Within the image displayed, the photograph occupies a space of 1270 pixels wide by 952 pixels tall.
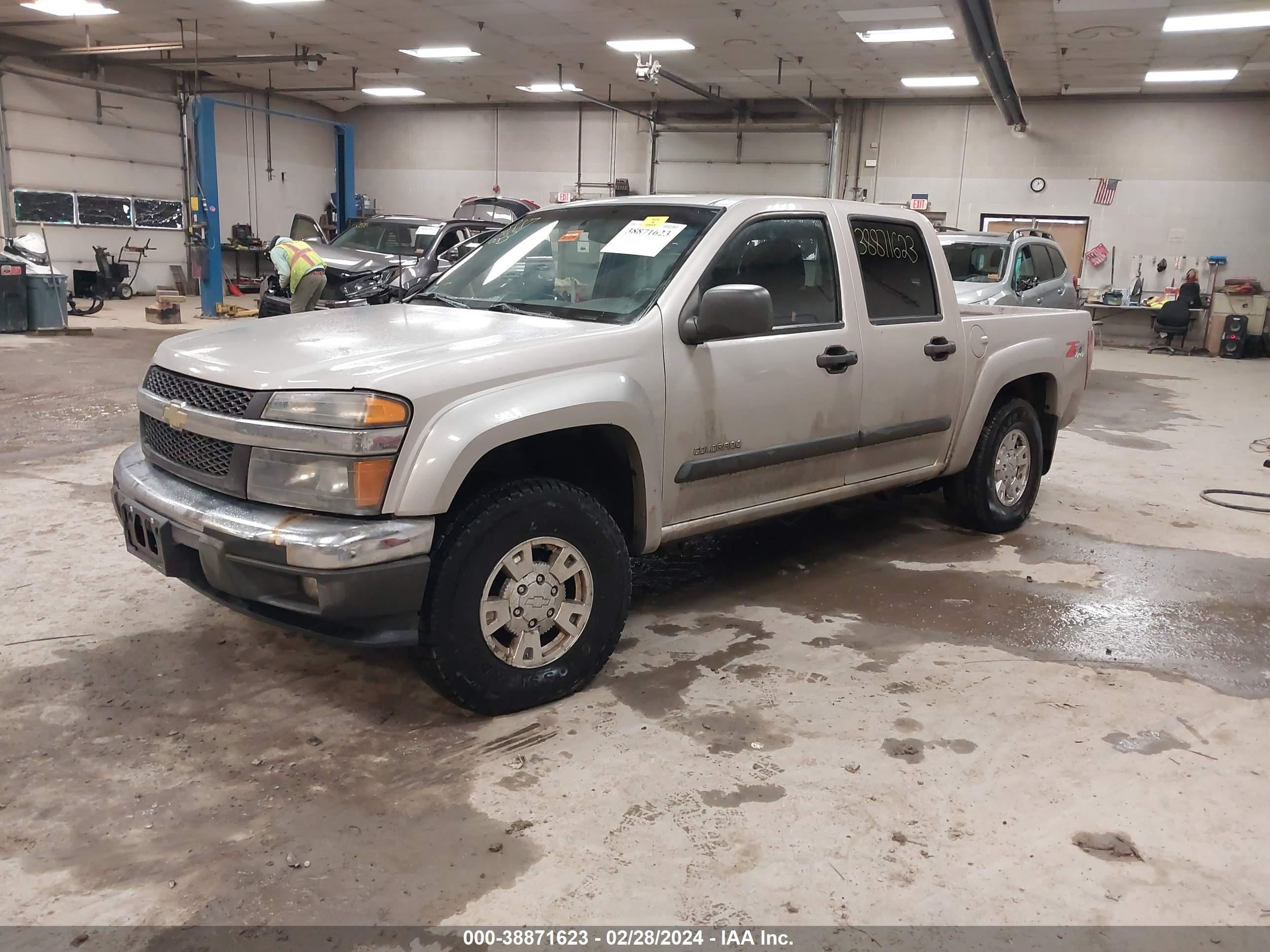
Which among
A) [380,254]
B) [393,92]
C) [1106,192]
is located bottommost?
[380,254]

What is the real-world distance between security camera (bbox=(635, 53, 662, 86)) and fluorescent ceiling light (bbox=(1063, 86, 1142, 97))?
7375mm

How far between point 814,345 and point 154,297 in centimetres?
1865

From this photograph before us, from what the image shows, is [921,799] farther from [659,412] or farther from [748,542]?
[748,542]

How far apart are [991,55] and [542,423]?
12.3 metres

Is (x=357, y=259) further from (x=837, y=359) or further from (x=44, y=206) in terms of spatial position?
(x=837, y=359)

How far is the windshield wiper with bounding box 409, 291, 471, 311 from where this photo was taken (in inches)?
145

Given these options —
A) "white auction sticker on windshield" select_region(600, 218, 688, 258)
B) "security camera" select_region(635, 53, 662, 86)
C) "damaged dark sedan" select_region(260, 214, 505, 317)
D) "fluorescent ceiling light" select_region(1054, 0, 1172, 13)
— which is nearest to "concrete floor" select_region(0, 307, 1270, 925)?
"white auction sticker on windshield" select_region(600, 218, 688, 258)

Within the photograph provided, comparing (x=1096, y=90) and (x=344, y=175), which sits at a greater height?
(x=1096, y=90)

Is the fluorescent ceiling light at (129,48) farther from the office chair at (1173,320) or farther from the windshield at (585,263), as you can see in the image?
the office chair at (1173,320)

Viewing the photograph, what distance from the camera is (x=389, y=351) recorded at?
281 cm

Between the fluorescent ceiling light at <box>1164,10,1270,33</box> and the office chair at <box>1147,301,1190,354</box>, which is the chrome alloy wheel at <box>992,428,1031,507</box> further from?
the office chair at <box>1147,301,1190,354</box>

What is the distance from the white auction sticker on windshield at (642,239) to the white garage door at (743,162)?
16.1 meters

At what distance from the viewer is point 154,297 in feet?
61.8

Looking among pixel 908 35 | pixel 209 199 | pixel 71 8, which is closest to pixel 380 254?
pixel 71 8
